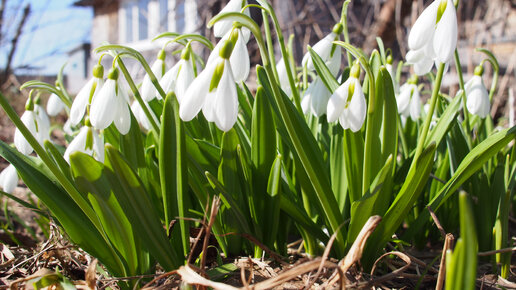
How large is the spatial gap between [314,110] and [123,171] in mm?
555

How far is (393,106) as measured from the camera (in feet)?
3.71

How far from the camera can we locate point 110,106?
971 millimetres

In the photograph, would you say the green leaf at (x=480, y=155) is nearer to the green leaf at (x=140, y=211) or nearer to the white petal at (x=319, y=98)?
the white petal at (x=319, y=98)

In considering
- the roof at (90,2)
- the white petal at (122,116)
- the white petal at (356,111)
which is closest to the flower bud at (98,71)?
the white petal at (122,116)

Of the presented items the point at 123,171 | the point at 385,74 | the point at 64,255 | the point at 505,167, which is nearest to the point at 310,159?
the point at 385,74

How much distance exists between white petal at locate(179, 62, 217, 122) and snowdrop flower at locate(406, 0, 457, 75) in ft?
1.51

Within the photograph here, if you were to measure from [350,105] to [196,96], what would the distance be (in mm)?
354

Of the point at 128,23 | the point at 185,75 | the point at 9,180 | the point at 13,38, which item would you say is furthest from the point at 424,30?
the point at 128,23

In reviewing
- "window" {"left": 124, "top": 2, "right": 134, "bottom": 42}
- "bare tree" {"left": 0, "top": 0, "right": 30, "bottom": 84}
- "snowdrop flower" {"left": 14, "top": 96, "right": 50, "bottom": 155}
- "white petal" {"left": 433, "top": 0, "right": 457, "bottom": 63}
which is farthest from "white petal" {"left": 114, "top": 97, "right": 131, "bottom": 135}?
"window" {"left": 124, "top": 2, "right": 134, "bottom": 42}

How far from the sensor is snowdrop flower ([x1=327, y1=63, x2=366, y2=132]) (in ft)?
3.16

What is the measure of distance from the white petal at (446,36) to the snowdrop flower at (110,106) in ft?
2.36

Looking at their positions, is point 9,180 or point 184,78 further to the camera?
point 9,180

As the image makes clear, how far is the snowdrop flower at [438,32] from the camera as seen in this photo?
2.97 ft

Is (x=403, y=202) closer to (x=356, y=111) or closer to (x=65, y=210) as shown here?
(x=356, y=111)
